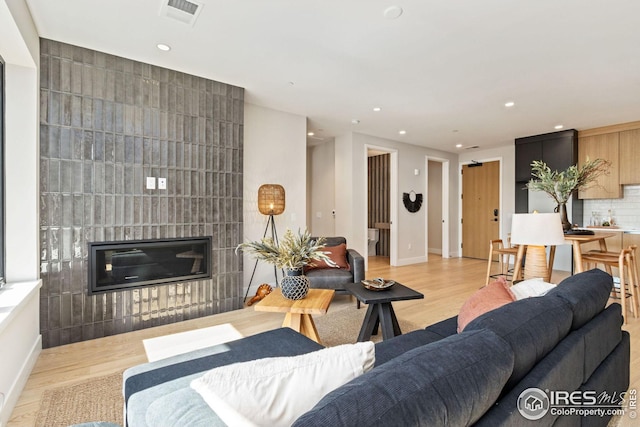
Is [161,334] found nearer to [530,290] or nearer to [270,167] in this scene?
[270,167]

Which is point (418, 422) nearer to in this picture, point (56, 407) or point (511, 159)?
point (56, 407)

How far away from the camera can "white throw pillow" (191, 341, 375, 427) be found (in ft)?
2.36

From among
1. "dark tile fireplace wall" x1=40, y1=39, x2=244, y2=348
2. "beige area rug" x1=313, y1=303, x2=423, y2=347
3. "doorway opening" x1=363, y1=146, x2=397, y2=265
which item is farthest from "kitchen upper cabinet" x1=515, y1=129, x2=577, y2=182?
"dark tile fireplace wall" x1=40, y1=39, x2=244, y2=348

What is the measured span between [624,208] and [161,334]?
708 cm

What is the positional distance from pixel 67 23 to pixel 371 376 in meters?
3.23

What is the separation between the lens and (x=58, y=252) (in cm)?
269

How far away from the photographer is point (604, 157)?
5.28 meters

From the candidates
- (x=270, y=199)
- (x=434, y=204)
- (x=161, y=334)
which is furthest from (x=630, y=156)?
(x=161, y=334)

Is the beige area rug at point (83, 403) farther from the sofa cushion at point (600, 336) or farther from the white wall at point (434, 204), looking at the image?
the white wall at point (434, 204)

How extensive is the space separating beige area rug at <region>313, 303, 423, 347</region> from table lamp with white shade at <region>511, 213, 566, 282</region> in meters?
1.17

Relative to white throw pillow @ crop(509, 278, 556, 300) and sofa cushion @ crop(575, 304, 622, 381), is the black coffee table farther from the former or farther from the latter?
sofa cushion @ crop(575, 304, 622, 381)

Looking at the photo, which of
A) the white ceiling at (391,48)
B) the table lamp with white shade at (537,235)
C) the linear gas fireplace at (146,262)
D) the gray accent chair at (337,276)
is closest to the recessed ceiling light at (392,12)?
the white ceiling at (391,48)

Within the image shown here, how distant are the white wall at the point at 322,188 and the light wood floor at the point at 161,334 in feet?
5.03

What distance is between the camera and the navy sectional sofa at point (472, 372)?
2.14 ft
